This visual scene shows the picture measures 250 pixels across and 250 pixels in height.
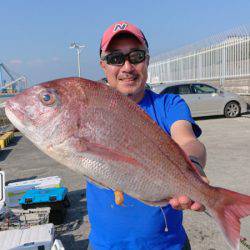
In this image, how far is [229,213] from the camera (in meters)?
1.82

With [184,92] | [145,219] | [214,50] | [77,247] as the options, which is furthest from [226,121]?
[145,219]

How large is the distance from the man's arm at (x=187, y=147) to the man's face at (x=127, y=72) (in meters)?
0.34

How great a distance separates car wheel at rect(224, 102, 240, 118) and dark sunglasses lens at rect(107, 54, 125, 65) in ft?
49.0

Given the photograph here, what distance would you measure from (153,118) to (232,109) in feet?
49.2

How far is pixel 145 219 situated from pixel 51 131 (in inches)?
36.6

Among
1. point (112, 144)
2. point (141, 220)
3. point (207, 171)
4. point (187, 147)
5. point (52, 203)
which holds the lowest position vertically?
point (207, 171)

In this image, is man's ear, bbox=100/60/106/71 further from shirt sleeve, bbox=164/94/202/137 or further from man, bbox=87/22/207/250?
shirt sleeve, bbox=164/94/202/137

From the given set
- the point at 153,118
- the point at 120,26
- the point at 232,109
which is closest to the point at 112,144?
the point at 153,118

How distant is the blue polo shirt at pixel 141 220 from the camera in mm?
2289

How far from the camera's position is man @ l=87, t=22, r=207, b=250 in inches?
90.2

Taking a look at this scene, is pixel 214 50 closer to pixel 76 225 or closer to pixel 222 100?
pixel 222 100

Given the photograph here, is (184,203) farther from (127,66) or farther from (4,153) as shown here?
(4,153)

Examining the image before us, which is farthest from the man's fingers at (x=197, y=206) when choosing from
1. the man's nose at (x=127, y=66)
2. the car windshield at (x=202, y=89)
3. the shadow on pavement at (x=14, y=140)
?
the car windshield at (x=202, y=89)

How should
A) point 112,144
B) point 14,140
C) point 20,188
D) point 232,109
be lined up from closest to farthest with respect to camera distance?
point 112,144 < point 20,188 < point 14,140 < point 232,109
